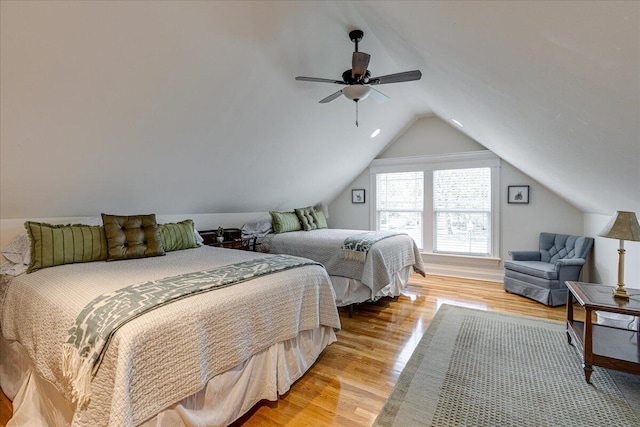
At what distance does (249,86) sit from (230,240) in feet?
7.09

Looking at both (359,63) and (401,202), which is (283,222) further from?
(359,63)

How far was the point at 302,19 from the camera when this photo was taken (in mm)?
2295

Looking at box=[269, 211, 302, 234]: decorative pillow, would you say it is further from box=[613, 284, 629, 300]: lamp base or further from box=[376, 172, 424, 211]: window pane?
box=[613, 284, 629, 300]: lamp base

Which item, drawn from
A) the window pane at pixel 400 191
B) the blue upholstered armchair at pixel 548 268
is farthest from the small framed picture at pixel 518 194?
the window pane at pixel 400 191

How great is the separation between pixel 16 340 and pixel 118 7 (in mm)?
2097

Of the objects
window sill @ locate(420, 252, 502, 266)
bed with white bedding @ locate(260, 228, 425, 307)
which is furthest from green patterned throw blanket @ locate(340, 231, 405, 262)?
window sill @ locate(420, 252, 502, 266)

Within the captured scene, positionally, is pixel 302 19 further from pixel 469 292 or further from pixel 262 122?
pixel 469 292

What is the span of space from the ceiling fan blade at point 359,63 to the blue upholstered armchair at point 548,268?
3.23 m

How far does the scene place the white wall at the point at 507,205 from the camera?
429 cm

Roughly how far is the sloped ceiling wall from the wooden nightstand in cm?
45

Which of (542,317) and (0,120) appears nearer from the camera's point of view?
(0,120)

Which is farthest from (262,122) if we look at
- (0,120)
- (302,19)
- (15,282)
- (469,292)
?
(469,292)

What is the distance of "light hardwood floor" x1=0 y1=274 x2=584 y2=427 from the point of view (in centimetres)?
182

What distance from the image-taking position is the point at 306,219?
15.5 ft
